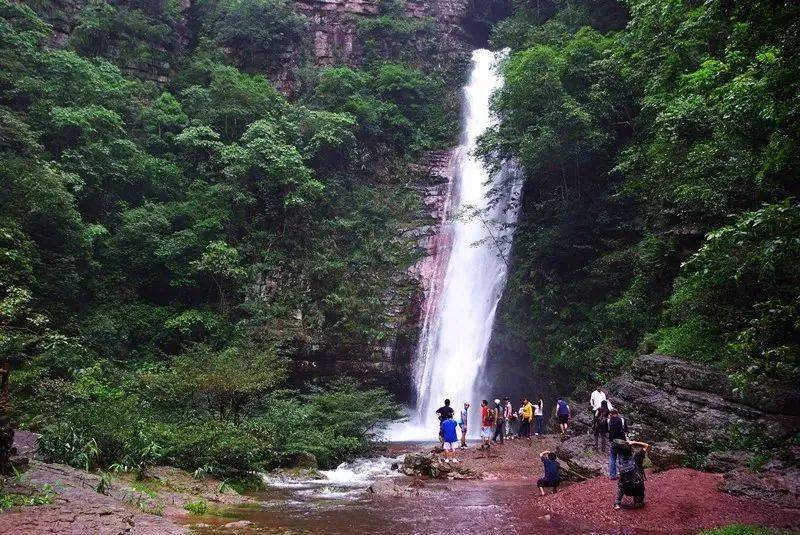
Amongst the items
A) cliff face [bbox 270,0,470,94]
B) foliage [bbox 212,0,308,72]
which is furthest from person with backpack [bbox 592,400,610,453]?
foliage [bbox 212,0,308,72]

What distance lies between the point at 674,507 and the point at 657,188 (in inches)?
465

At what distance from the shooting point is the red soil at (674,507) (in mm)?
7930

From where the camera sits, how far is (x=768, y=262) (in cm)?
704

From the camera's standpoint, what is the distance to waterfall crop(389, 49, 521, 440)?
2422 centimetres

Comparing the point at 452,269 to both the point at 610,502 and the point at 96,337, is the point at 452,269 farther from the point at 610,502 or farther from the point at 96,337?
the point at 610,502

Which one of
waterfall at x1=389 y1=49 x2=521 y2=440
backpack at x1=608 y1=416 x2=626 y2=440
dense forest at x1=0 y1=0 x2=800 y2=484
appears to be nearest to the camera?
backpack at x1=608 y1=416 x2=626 y2=440

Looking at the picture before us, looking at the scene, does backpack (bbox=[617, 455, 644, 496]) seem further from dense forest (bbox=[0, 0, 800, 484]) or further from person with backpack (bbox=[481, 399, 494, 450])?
person with backpack (bbox=[481, 399, 494, 450])

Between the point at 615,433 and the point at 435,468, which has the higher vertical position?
the point at 615,433

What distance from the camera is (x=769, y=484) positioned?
8461mm

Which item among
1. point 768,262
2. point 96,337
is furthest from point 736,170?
point 96,337

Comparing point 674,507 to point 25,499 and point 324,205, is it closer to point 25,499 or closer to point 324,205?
point 25,499

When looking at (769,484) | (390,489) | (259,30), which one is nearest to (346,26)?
(259,30)

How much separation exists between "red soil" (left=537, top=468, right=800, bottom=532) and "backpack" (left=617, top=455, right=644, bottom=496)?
1.11 ft

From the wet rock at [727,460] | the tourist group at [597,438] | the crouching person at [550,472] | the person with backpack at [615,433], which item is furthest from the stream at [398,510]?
the wet rock at [727,460]
